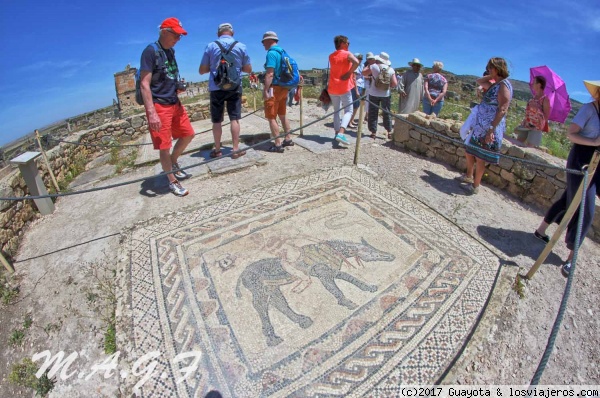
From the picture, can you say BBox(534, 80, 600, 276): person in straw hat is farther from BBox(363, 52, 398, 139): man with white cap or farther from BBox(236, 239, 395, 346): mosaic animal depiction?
BBox(363, 52, 398, 139): man with white cap

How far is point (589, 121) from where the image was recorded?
99.2 inches

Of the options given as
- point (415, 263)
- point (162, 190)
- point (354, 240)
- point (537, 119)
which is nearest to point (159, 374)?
point (354, 240)

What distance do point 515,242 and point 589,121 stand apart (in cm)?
138

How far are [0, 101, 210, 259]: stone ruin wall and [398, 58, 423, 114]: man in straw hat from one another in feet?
19.8

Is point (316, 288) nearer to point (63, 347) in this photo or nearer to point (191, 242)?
Answer: point (191, 242)

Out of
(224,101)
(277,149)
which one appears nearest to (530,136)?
(277,149)

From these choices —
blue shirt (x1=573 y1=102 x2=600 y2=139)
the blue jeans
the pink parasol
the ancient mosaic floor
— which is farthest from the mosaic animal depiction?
the blue jeans

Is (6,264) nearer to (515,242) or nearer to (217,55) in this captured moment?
(217,55)

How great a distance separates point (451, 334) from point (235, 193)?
279cm

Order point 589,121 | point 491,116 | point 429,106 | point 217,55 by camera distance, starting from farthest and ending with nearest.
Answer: point 429,106 → point 217,55 → point 491,116 → point 589,121

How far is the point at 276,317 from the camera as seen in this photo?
2.25m

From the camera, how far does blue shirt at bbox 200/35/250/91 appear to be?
12.7 ft

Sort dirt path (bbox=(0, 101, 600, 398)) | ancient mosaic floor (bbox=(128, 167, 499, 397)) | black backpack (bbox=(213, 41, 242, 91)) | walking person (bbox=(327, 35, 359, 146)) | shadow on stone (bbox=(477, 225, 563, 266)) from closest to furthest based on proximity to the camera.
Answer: ancient mosaic floor (bbox=(128, 167, 499, 397)), dirt path (bbox=(0, 101, 600, 398)), shadow on stone (bbox=(477, 225, 563, 266)), black backpack (bbox=(213, 41, 242, 91)), walking person (bbox=(327, 35, 359, 146))

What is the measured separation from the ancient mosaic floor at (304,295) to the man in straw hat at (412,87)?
124 inches
